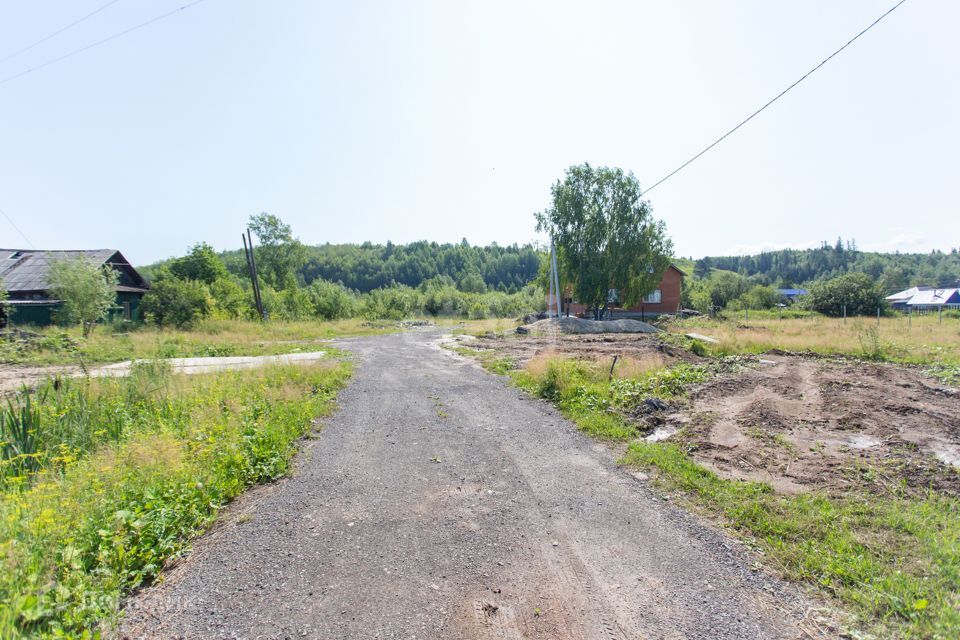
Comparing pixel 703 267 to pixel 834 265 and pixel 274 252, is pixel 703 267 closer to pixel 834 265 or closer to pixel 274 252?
pixel 834 265

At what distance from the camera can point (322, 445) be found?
618cm

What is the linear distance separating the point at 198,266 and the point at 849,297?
228 feet

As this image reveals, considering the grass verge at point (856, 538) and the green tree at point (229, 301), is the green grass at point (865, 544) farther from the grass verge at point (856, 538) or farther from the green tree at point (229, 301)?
the green tree at point (229, 301)

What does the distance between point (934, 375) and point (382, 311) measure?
4485 cm

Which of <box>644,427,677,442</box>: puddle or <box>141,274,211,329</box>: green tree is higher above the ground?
<box>141,274,211,329</box>: green tree

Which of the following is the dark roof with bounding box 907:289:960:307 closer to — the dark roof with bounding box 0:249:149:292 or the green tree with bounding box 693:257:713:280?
the dark roof with bounding box 0:249:149:292

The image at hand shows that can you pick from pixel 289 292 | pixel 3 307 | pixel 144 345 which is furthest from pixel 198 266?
pixel 144 345

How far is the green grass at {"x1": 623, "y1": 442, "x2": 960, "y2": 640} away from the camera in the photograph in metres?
2.64

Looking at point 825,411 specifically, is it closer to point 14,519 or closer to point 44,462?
point 14,519

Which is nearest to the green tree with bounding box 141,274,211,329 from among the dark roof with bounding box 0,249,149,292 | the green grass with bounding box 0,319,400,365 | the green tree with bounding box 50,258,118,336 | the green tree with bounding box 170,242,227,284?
the green grass with bounding box 0,319,400,365

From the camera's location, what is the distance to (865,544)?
336 cm

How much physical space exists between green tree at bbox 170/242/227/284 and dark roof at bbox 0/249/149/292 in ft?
19.2

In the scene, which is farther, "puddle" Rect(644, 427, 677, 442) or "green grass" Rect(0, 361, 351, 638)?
"puddle" Rect(644, 427, 677, 442)

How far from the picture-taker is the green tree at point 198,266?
37906 millimetres
